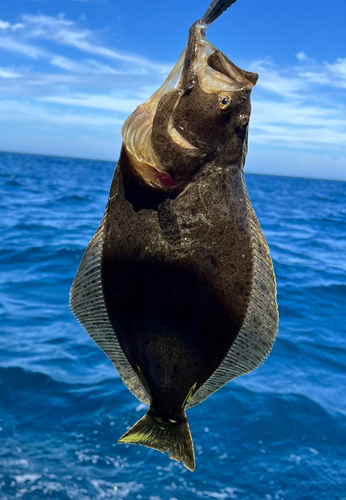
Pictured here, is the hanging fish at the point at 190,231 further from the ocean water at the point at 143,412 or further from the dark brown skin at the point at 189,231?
the ocean water at the point at 143,412

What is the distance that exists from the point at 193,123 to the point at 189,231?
0.56m

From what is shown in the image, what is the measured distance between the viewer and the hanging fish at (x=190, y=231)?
2256 millimetres

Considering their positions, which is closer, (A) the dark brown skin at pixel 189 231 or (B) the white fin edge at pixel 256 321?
(A) the dark brown skin at pixel 189 231

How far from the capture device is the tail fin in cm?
281

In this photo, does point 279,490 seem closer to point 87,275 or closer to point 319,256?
point 87,275

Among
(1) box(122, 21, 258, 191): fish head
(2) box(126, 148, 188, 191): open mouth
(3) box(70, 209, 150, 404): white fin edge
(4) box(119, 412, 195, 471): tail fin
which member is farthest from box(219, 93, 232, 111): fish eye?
(4) box(119, 412, 195, 471): tail fin

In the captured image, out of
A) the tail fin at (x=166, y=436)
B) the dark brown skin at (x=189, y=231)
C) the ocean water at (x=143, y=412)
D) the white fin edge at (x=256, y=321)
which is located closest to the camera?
the dark brown skin at (x=189, y=231)

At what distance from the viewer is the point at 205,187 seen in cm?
227

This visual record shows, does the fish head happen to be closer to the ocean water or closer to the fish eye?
the fish eye

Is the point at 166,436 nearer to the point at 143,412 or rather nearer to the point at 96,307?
the point at 96,307

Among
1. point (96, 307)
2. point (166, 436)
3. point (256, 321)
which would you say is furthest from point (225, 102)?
point (166, 436)

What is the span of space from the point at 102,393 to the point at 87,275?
15.2ft

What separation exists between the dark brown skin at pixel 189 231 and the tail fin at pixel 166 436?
67cm

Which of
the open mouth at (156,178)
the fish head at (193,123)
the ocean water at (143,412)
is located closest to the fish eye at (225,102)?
the fish head at (193,123)
